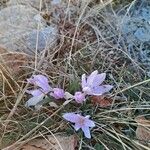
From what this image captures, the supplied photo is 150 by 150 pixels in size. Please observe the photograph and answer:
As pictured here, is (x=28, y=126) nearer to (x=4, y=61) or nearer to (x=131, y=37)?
(x=4, y=61)

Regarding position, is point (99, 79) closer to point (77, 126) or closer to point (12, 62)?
Answer: point (77, 126)

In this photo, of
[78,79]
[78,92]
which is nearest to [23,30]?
[78,79]

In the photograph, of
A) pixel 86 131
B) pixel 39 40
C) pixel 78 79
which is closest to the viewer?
pixel 86 131

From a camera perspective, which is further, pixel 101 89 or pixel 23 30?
pixel 23 30

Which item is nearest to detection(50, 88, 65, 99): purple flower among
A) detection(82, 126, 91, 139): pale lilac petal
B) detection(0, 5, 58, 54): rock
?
detection(82, 126, 91, 139): pale lilac petal

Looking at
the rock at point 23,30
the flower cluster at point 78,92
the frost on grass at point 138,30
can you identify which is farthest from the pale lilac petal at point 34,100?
the frost on grass at point 138,30

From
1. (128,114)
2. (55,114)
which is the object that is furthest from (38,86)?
(128,114)
